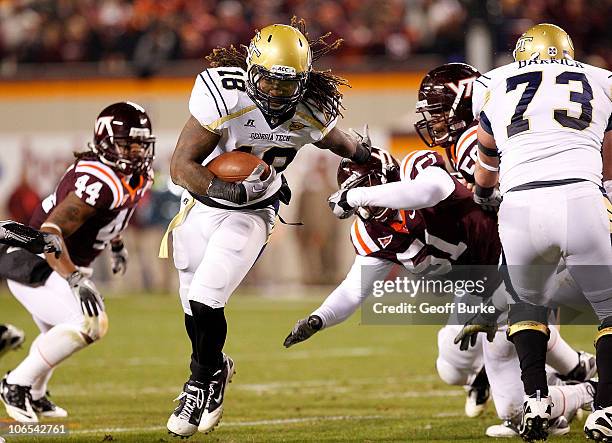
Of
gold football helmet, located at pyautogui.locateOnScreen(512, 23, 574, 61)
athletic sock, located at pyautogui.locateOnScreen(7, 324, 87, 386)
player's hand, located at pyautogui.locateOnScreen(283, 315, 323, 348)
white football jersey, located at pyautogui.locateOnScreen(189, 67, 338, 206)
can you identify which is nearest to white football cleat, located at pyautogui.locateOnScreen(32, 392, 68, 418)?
athletic sock, located at pyautogui.locateOnScreen(7, 324, 87, 386)

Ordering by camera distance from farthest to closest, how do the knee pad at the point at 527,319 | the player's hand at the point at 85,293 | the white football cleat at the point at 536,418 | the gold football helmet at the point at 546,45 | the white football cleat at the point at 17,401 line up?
the white football cleat at the point at 17,401
the player's hand at the point at 85,293
the gold football helmet at the point at 546,45
the knee pad at the point at 527,319
the white football cleat at the point at 536,418

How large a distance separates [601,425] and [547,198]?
880 millimetres

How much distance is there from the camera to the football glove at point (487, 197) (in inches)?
195

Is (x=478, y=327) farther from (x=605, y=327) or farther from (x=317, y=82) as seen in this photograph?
(x=317, y=82)

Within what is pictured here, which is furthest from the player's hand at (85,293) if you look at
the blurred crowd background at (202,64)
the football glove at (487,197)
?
the blurred crowd background at (202,64)

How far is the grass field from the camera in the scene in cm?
538

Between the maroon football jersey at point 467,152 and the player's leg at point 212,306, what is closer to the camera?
the player's leg at point 212,306

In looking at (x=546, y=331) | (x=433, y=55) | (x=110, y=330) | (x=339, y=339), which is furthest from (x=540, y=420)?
(x=433, y=55)

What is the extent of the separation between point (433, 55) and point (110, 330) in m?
6.03

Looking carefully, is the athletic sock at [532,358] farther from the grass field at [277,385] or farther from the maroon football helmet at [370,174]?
the maroon football helmet at [370,174]

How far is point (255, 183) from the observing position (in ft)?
15.4

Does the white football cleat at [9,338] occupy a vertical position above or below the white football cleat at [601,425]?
below

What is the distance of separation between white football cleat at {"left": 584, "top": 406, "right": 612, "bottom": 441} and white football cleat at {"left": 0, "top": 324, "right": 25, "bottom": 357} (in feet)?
11.3

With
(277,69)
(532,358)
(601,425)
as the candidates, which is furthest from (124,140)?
(601,425)
